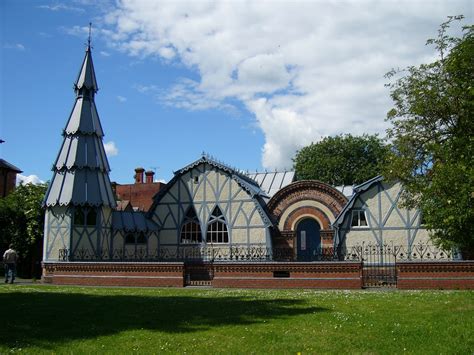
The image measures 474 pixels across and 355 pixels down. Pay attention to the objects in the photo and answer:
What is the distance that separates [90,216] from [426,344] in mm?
21524

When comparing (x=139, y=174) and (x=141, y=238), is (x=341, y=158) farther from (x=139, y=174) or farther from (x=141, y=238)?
(x=141, y=238)

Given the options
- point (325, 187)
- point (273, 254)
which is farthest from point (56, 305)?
point (325, 187)

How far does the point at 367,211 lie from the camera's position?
2583 cm

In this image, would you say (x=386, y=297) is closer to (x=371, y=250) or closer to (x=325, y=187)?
(x=371, y=250)

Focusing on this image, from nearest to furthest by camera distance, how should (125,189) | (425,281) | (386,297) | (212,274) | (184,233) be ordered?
(386,297)
(425,281)
(212,274)
(184,233)
(125,189)

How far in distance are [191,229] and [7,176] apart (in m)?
22.9

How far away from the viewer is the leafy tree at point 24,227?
29.0 metres

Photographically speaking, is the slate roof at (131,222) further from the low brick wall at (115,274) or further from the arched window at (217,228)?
the low brick wall at (115,274)

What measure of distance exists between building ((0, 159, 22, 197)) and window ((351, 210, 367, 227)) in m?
30.8

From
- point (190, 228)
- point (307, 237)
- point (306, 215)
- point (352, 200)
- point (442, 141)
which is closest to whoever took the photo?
point (442, 141)

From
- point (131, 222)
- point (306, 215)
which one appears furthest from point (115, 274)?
point (306, 215)

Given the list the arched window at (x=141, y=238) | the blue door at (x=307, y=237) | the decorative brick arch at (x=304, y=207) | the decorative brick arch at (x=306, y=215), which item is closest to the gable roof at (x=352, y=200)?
the decorative brick arch at (x=304, y=207)

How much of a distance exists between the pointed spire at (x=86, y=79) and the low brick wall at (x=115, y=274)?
10.4 m

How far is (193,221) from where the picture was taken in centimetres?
3025
